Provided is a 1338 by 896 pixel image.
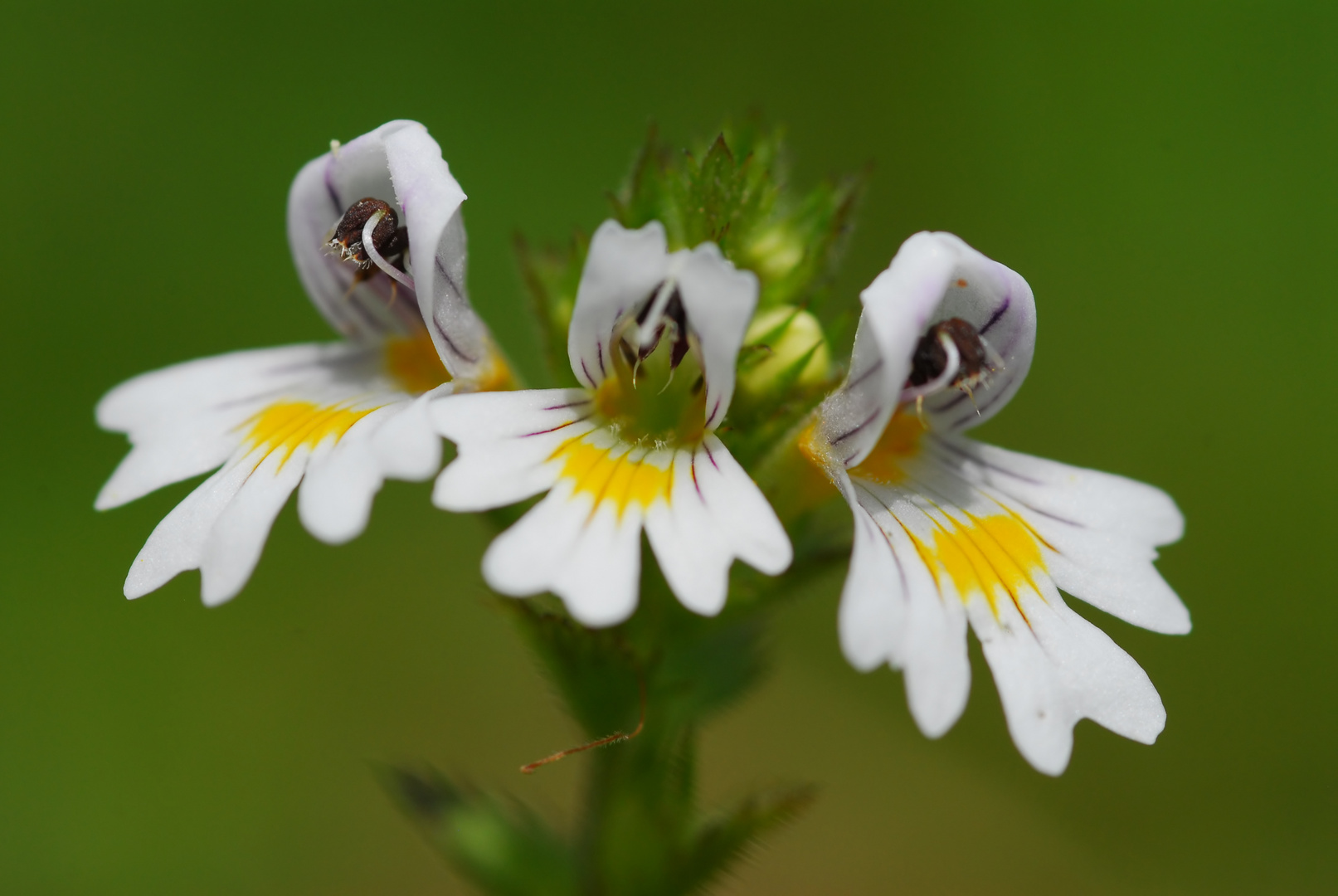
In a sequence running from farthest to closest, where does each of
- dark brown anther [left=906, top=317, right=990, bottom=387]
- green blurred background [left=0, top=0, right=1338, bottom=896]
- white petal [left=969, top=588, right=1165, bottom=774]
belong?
green blurred background [left=0, top=0, right=1338, bottom=896]
dark brown anther [left=906, top=317, right=990, bottom=387]
white petal [left=969, top=588, right=1165, bottom=774]

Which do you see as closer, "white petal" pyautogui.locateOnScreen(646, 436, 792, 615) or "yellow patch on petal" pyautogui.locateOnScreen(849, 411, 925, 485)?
"white petal" pyautogui.locateOnScreen(646, 436, 792, 615)

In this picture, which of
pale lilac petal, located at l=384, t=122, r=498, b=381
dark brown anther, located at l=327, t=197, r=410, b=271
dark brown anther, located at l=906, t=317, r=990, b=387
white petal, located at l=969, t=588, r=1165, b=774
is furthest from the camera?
dark brown anther, located at l=327, t=197, r=410, b=271

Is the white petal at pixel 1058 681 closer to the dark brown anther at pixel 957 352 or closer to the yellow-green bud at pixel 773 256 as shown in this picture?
the dark brown anther at pixel 957 352

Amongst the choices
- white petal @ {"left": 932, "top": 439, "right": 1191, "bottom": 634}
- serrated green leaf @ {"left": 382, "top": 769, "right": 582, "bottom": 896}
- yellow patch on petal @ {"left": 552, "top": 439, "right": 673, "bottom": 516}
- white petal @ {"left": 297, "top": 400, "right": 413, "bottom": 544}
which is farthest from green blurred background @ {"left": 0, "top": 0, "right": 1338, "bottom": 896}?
white petal @ {"left": 297, "top": 400, "right": 413, "bottom": 544}

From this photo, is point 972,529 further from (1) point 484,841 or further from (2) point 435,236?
(1) point 484,841

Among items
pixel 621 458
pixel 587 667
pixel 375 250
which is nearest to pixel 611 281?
pixel 621 458

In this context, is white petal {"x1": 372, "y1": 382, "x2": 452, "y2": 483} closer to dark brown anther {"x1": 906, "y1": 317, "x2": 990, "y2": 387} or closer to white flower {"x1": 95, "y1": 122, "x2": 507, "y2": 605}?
white flower {"x1": 95, "y1": 122, "x2": 507, "y2": 605}

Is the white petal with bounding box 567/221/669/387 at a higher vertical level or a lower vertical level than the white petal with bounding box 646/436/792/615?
higher

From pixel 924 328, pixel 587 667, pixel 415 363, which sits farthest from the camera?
pixel 415 363
